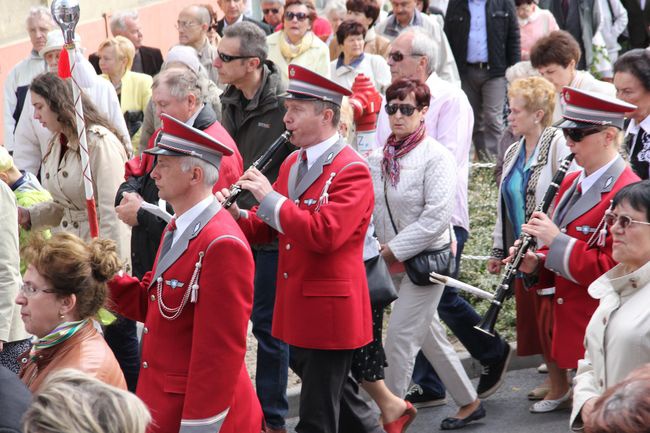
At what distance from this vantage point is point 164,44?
15547 millimetres

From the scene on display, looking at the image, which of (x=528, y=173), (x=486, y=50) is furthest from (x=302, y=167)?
(x=486, y=50)

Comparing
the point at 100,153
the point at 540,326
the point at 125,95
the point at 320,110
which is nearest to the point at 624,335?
the point at 320,110

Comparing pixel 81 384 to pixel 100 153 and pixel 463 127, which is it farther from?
pixel 463 127

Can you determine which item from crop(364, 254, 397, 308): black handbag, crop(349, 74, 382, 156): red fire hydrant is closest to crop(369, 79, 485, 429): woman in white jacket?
crop(364, 254, 397, 308): black handbag

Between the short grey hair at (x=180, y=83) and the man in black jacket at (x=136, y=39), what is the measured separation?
212 inches

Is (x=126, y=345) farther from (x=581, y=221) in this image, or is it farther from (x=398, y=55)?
(x=581, y=221)

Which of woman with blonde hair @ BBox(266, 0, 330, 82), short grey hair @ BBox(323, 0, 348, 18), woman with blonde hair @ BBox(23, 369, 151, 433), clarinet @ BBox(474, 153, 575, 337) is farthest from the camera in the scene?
short grey hair @ BBox(323, 0, 348, 18)

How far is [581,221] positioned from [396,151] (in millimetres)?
1201

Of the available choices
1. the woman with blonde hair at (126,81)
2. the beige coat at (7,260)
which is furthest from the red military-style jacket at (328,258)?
the woman with blonde hair at (126,81)

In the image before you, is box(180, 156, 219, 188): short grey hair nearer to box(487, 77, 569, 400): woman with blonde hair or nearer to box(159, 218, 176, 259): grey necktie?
box(159, 218, 176, 259): grey necktie

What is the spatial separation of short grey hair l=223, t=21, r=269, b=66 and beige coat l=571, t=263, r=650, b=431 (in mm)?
2952

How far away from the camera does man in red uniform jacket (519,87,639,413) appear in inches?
226

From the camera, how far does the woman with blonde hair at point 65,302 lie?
457cm

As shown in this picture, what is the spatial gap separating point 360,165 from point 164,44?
10373 mm
